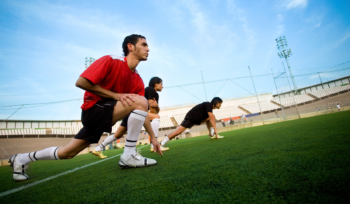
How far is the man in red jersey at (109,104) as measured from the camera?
1.81 meters

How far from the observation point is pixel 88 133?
191 cm

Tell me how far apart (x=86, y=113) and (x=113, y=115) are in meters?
0.29

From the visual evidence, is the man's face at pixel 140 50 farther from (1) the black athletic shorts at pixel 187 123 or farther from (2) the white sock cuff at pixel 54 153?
(1) the black athletic shorts at pixel 187 123

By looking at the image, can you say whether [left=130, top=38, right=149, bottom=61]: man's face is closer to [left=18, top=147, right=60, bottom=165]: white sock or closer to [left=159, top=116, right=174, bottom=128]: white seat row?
[left=18, top=147, right=60, bottom=165]: white sock

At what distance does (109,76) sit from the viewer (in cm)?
196

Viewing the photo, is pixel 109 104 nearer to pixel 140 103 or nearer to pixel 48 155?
pixel 140 103

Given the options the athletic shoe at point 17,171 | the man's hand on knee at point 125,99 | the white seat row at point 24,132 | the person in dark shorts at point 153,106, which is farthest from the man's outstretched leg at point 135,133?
the white seat row at point 24,132

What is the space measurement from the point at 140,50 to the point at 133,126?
39.7 inches

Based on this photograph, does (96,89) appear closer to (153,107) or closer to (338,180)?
(338,180)

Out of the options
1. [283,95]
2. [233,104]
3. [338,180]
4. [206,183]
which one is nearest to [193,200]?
[206,183]

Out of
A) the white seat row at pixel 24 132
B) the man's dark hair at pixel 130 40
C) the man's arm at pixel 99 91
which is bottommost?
the man's arm at pixel 99 91

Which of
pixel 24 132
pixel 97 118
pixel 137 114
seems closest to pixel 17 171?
pixel 97 118

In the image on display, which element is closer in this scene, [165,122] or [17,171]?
[17,171]

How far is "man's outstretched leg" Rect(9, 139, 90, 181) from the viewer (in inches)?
77.3
